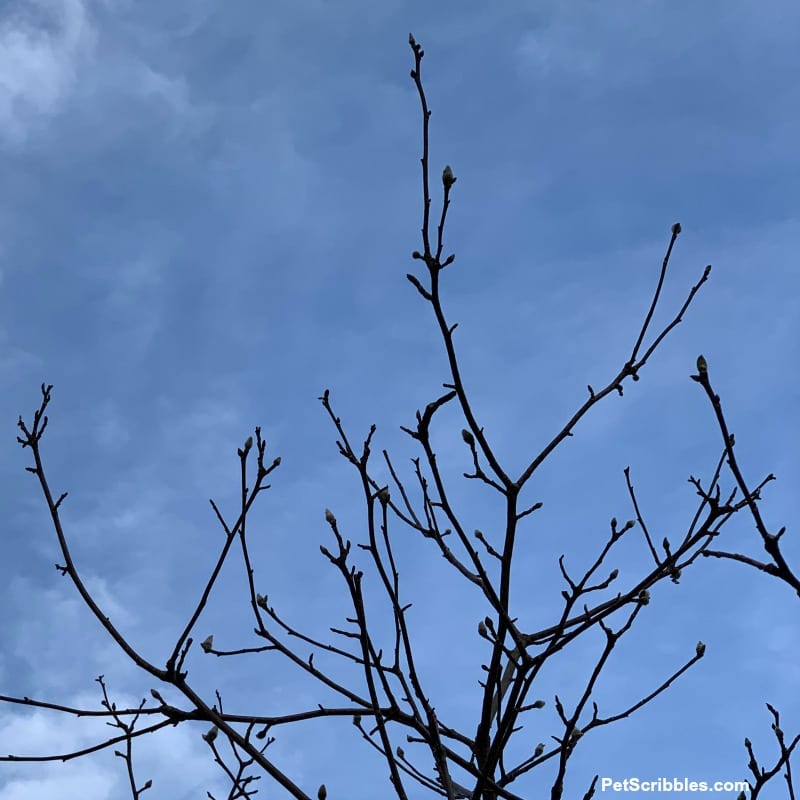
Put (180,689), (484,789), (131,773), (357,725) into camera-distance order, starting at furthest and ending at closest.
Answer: (131,773), (357,725), (484,789), (180,689)

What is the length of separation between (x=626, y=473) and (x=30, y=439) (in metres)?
2.56

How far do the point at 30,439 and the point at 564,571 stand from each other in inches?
91.9

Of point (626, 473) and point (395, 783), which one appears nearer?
point (395, 783)

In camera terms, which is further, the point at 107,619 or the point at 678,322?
the point at 678,322

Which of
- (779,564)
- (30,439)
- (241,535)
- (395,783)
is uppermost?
(30,439)

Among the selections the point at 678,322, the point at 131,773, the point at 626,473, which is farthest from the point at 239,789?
the point at 678,322

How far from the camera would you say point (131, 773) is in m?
4.87

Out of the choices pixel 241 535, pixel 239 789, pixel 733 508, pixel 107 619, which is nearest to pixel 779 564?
pixel 733 508

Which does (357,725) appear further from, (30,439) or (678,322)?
(678,322)

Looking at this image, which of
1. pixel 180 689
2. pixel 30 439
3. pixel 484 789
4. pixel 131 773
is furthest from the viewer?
pixel 131 773

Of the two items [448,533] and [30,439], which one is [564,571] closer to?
[448,533]

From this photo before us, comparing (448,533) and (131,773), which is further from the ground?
(448,533)

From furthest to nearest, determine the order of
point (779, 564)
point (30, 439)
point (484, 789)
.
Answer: point (30, 439)
point (484, 789)
point (779, 564)

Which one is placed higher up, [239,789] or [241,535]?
[241,535]
